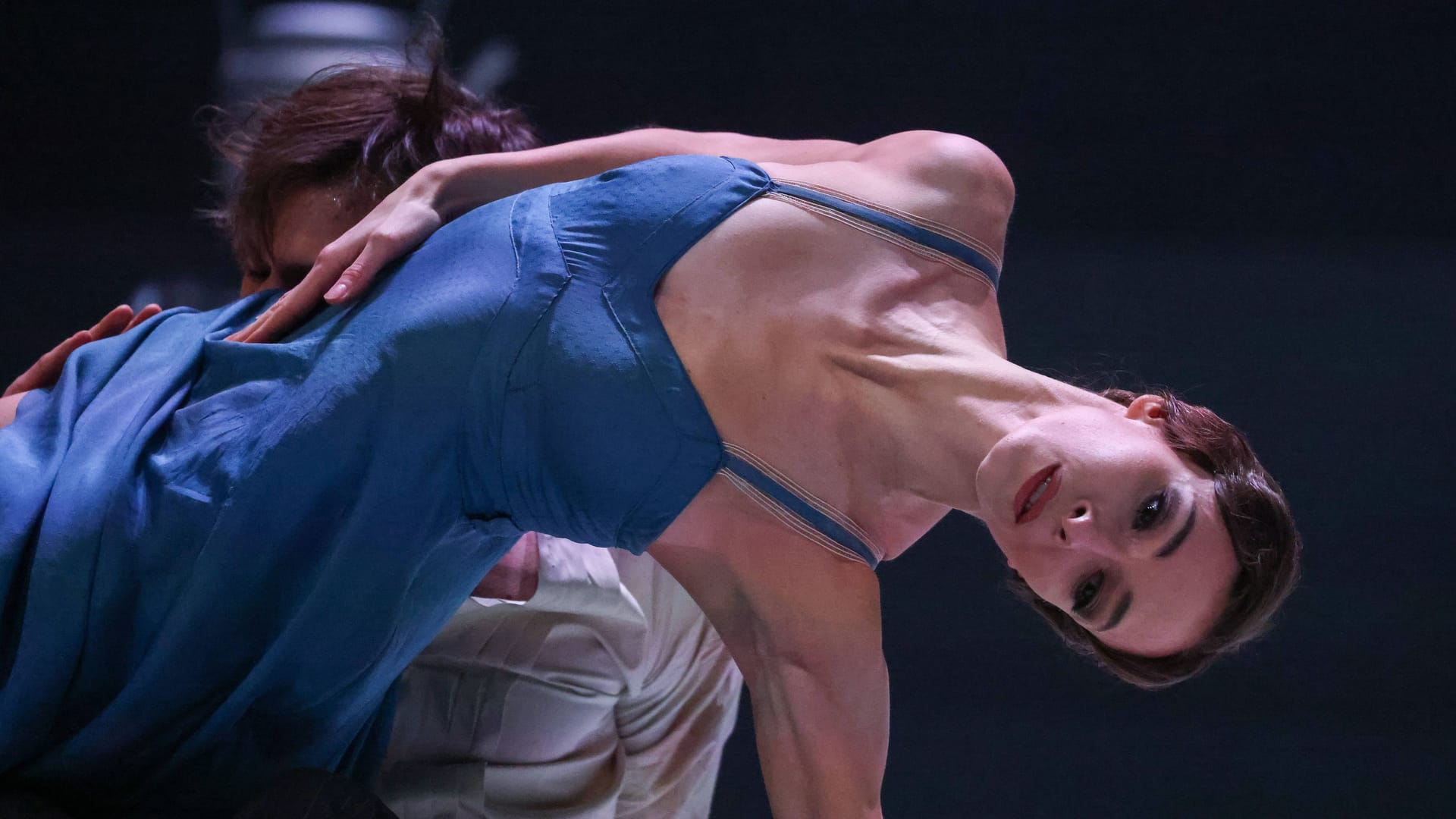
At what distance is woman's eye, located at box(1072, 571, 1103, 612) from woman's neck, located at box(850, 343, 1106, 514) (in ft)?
0.30

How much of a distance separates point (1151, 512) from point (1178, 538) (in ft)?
0.09

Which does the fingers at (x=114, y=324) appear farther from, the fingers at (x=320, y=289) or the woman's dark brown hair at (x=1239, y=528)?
the woman's dark brown hair at (x=1239, y=528)

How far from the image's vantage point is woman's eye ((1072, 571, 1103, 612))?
0.88m

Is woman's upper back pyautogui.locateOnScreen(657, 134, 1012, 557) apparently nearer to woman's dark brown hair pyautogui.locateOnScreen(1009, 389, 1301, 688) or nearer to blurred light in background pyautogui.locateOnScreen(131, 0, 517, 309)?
woman's dark brown hair pyautogui.locateOnScreen(1009, 389, 1301, 688)

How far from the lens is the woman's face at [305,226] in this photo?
1.16m

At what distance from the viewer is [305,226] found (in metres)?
1.17

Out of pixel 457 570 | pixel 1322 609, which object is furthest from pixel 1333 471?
pixel 457 570

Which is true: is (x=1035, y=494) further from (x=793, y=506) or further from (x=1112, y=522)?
(x=793, y=506)

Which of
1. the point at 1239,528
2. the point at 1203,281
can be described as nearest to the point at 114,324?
the point at 1239,528

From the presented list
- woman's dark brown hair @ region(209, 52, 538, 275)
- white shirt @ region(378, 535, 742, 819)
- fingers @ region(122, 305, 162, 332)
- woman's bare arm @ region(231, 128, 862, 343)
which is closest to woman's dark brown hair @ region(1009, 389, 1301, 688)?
woman's bare arm @ region(231, 128, 862, 343)

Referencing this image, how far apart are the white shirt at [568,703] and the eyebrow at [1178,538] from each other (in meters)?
0.55

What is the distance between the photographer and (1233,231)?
1.42m

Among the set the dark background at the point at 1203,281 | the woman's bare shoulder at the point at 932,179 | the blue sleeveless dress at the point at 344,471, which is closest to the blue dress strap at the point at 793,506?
the blue sleeveless dress at the point at 344,471

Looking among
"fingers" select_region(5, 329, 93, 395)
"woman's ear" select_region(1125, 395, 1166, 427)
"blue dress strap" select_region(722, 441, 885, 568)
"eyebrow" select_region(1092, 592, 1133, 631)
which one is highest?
"woman's ear" select_region(1125, 395, 1166, 427)
